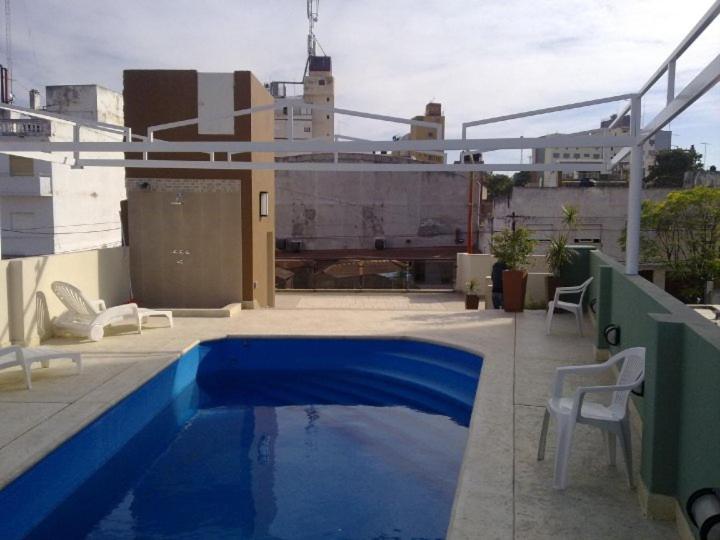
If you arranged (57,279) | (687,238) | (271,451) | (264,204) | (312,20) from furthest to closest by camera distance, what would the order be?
(312,20)
(687,238)
(264,204)
(57,279)
(271,451)

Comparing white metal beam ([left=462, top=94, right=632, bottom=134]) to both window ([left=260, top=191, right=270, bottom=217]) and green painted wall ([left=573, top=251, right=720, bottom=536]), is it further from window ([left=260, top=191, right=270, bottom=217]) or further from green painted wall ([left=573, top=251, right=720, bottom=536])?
window ([left=260, top=191, right=270, bottom=217])

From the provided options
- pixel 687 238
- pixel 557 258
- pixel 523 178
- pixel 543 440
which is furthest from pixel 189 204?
pixel 523 178

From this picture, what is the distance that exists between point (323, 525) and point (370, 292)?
1203 centimetres

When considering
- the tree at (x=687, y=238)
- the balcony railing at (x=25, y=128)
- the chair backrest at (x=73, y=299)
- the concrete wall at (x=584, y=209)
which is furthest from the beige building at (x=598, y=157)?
the balcony railing at (x=25, y=128)

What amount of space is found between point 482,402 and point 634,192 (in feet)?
11.3

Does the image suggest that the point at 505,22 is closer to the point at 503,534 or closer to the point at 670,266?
the point at 503,534

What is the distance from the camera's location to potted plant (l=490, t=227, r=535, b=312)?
40.8 feet

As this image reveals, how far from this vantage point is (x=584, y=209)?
28750mm

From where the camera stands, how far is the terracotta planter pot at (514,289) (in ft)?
40.7

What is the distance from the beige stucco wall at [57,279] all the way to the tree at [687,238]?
52.9 ft

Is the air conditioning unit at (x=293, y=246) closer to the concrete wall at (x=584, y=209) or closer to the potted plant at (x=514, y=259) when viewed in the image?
the concrete wall at (x=584, y=209)

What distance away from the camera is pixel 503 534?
159 inches

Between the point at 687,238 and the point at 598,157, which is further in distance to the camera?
the point at 598,157

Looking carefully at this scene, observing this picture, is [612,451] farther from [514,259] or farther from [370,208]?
[370,208]
